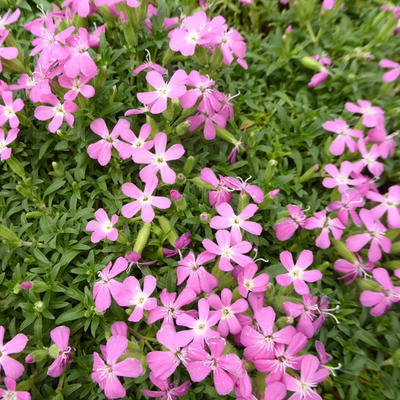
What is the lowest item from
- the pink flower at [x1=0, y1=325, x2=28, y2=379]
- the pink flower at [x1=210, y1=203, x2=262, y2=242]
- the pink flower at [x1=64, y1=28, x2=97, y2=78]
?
the pink flower at [x1=0, y1=325, x2=28, y2=379]

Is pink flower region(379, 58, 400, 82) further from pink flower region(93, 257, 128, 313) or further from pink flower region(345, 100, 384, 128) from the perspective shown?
pink flower region(93, 257, 128, 313)

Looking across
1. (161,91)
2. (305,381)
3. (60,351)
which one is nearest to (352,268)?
(305,381)

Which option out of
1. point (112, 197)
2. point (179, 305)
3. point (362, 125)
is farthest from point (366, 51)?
point (179, 305)

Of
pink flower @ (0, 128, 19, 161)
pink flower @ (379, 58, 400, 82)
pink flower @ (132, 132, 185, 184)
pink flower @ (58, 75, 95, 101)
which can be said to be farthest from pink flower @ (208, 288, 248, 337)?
pink flower @ (379, 58, 400, 82)

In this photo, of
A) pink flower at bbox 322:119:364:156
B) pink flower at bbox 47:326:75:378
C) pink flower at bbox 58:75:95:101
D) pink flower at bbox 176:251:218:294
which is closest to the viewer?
pink flower at bbox 47:326:75:378

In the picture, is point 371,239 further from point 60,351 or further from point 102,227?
point 60,351
